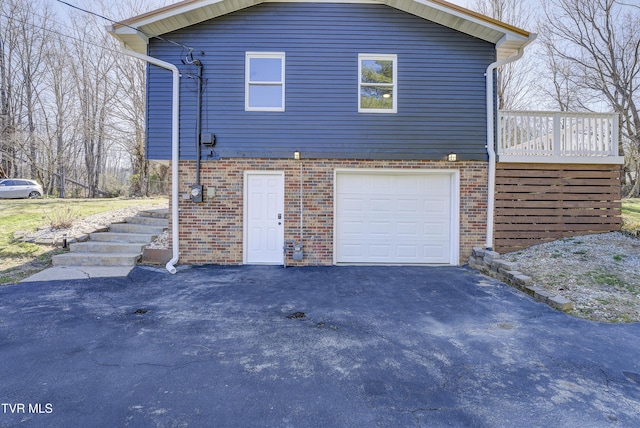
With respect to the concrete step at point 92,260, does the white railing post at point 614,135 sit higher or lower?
higher

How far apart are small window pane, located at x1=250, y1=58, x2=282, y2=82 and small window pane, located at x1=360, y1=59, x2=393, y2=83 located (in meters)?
1.89

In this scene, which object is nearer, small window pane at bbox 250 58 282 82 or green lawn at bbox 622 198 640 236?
small window pane at bbox 250 58 282 82

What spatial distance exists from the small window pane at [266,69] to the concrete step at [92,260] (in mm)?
4641

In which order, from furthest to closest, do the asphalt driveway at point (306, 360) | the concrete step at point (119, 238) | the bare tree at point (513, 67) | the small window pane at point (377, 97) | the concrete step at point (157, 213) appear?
the bare tree at point (513, 67) → the concrete step at point (157, 213) → the concrete step at point (119, 238) → the small window pane at point (377, 97) → the asphalt driveway at point (306, 360)

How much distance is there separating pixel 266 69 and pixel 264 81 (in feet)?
0.91

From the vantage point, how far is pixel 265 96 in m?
7.02

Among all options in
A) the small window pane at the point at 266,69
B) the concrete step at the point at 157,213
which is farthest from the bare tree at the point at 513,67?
the concrete step at the point at 157,213

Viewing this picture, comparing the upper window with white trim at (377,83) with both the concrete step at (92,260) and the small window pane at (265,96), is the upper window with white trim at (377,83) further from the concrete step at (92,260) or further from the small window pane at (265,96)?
the concrete step at (92,260)

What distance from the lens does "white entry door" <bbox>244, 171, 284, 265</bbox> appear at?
7066 mm

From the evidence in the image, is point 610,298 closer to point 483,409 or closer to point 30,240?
point 483,409

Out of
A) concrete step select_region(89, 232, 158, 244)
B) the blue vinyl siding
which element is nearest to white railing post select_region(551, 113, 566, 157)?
the blue vinyl siding

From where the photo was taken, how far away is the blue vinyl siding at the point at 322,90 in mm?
6957

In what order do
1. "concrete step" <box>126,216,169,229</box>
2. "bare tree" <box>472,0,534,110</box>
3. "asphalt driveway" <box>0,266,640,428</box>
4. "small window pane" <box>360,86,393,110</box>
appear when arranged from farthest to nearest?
"bare tree" <box>472,0,534,110</box> < "concrete step" <box>126,216,169,229</box> < "small window pane" <box>360,86,393,110</box> < "asphalt driveway" <box>0,266,640,428</box>

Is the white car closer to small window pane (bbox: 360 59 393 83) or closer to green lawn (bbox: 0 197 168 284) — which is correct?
green lawn (bbox: 0 197 168 284)
